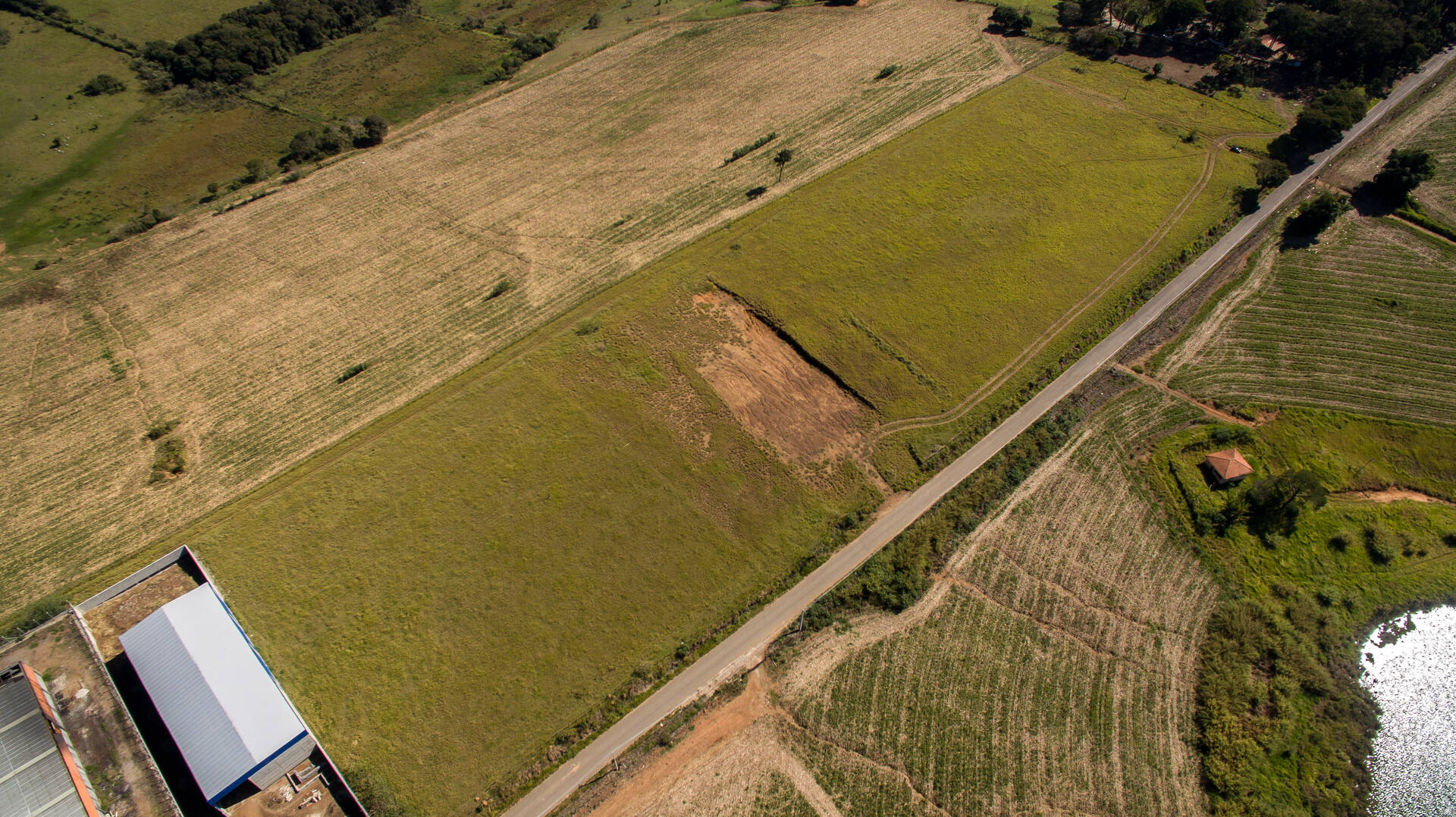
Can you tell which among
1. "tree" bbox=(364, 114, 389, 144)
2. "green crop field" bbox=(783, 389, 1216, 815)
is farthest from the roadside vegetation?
"tree" bbox=(364, 114, 389, 144)

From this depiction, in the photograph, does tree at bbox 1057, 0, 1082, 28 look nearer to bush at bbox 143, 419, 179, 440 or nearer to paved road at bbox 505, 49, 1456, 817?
paved road at bbox 505, 49, 1456, 817

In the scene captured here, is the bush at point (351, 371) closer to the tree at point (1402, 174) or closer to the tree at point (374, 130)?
the tree at point (374, 130)

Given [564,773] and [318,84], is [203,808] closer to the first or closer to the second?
[564,773]

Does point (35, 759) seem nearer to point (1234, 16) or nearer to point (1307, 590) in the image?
point (1307, 590)

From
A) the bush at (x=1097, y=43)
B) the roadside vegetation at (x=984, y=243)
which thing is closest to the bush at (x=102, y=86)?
the roadside vegetation at (x=984, y=243)

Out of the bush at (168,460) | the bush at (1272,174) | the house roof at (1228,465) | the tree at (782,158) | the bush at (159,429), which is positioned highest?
the tree at (782,158)
